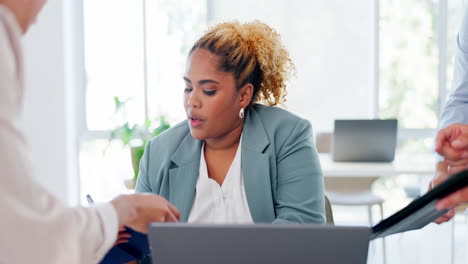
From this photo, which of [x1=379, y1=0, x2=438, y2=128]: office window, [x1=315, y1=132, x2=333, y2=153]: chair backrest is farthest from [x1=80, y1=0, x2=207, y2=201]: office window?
[x1=379, y1=0, x2=438, y2=128]: office window

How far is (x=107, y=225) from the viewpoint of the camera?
3.26 ft

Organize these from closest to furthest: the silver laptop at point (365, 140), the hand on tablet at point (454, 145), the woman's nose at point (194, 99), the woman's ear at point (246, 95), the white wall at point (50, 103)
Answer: the hand on tablet at point (454, 145) → the woman's nose at point (194, 99) → the woman's ear at point (246, 95) → the silver laptop at point (365, 140) → the white wall at point (50, 103)

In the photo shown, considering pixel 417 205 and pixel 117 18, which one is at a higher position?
pixel 117 18

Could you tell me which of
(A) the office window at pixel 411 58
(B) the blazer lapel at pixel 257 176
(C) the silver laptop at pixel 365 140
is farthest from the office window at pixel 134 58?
(B) the blazer lapel at pixel 257 176

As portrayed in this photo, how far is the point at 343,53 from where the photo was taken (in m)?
5.92

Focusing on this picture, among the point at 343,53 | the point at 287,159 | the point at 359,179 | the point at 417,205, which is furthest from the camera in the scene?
the point at 343,53

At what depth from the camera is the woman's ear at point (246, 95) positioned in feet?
6.69

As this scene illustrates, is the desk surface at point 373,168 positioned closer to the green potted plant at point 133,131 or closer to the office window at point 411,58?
the green potted plant at point 133,131

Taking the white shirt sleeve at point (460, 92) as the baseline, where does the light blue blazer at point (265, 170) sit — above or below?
below

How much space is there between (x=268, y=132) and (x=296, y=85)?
4.11 meters

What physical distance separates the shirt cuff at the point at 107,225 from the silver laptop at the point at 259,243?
0.10m

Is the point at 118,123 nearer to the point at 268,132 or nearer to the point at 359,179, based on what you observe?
the point at 359,179

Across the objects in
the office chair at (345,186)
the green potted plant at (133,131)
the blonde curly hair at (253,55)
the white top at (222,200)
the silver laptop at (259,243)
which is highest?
the blonde curly hair at (253,55)

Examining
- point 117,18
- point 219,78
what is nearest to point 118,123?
point 117,18
